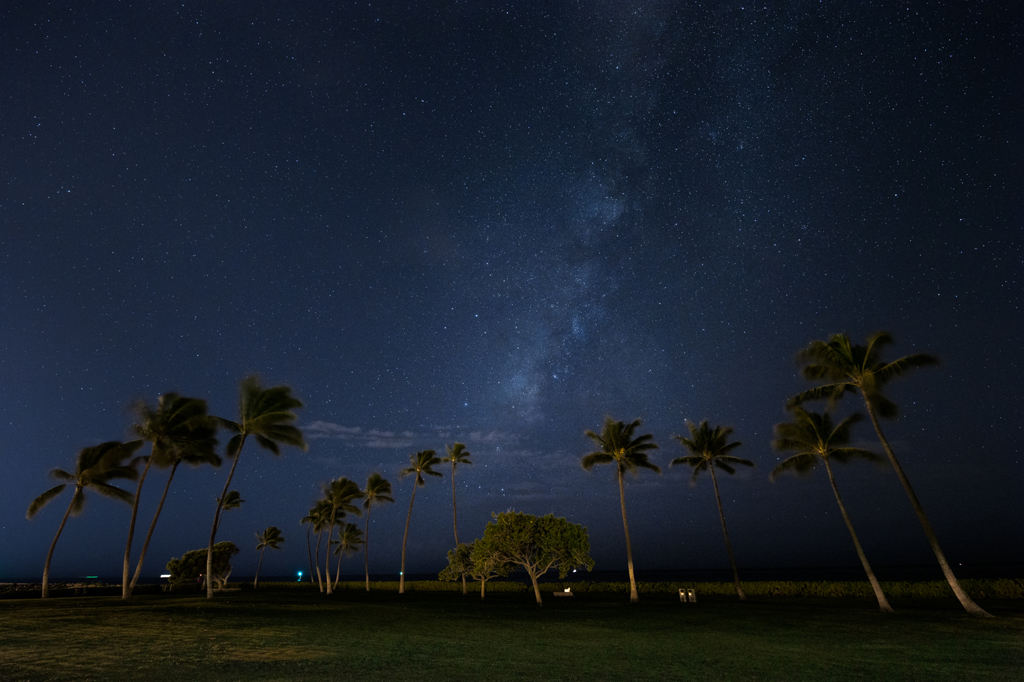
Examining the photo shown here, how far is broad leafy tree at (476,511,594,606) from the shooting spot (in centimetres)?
3507

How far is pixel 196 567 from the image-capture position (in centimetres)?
6356

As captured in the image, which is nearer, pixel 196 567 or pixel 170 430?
pixel 170 430

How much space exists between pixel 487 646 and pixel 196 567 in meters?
61.4

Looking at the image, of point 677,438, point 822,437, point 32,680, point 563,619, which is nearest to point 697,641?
point 563,619

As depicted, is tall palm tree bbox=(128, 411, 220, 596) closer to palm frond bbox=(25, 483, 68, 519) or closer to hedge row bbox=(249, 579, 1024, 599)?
palm frond bbox=(25, 483, 68, 519)

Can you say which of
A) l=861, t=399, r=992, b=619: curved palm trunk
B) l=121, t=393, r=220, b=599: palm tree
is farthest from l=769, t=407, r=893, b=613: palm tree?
l=121, t=393, r=220, b=599: palm tree

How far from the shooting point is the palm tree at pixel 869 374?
28.1 meters

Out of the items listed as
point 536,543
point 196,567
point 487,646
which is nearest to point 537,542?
point 536,543

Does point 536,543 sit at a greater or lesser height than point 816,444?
lesser

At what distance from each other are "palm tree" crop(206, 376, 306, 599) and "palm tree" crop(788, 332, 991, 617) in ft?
113

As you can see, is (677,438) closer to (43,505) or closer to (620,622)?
(620,622)

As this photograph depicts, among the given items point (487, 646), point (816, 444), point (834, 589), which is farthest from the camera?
point (834, 589)

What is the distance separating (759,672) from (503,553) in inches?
982

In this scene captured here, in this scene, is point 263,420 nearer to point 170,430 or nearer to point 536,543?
point 170,430
